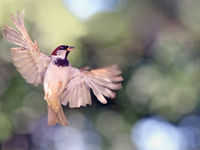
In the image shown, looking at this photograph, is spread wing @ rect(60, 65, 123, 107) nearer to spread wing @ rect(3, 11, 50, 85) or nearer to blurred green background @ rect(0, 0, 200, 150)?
spread wing @ rect(3, 11, 50, 85)

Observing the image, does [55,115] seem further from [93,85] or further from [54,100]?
[93,85]

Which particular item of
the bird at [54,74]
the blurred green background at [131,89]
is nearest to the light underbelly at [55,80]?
the bird at [54,74]

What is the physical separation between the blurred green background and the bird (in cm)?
298

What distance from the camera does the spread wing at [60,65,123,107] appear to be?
0.68m

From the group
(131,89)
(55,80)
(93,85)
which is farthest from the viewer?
(131,89)

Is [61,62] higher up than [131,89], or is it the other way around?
[61,62]

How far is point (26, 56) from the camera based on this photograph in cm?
67

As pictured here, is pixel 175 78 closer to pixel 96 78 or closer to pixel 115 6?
pixel 115 6

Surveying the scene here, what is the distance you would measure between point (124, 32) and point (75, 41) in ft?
4.12

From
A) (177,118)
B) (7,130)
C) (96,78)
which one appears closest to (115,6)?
(177,118)

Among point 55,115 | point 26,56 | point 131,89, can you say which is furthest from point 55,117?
point 131,89

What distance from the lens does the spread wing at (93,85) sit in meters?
0.68

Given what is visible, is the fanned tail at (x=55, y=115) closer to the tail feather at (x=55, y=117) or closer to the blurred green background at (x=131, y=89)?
the tail feather at (x=55, y=117)

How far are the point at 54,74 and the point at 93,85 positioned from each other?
19 centimetres
